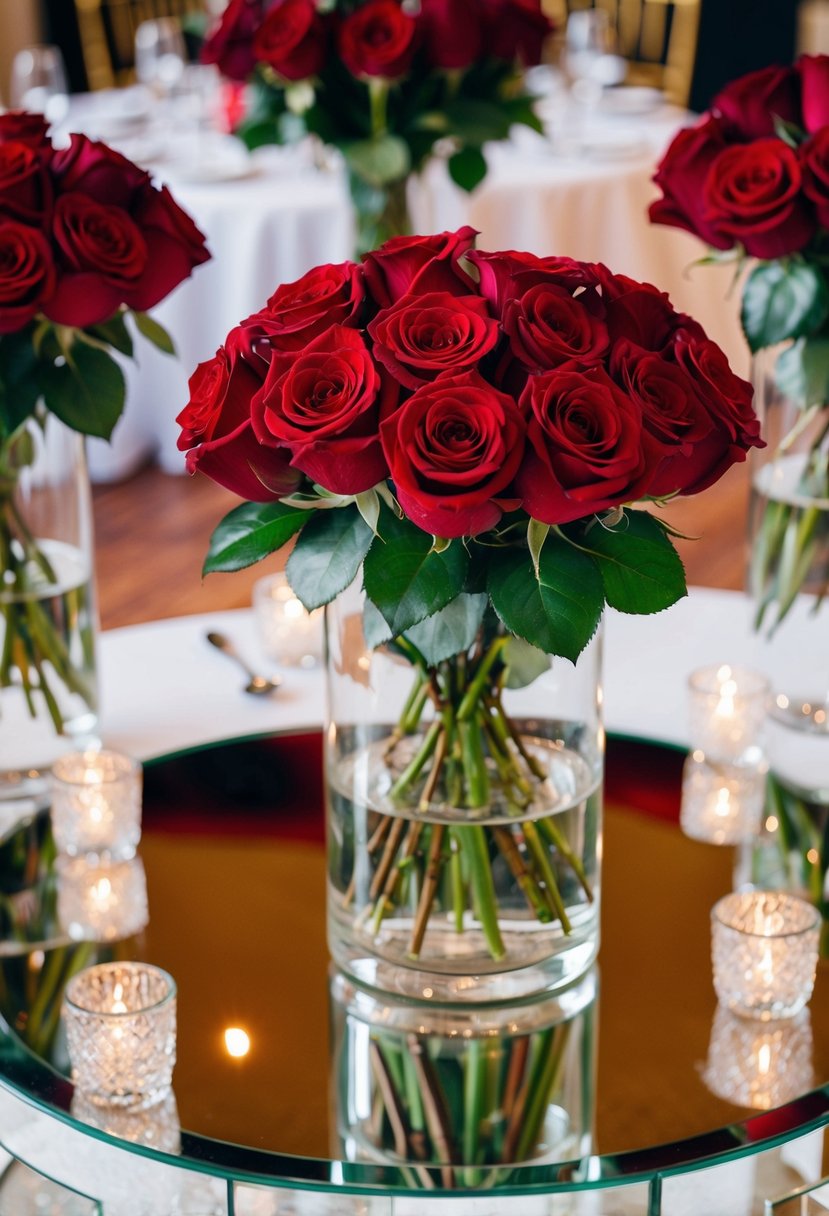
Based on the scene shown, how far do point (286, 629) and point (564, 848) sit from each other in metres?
0.58

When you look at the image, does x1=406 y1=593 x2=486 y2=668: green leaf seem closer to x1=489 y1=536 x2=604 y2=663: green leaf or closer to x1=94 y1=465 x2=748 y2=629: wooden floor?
x1=489 y1=536 x2=604 y2=663: green leaf

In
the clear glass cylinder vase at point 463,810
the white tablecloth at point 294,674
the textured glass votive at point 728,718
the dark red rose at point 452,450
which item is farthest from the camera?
the white tablecloth at point 294,674

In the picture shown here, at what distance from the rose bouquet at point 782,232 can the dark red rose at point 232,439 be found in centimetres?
57

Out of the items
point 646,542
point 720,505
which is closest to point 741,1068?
point 646,542

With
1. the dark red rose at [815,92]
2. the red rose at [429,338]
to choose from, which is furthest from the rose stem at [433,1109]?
the dark red rose at [815,92]

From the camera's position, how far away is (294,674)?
5.24ft

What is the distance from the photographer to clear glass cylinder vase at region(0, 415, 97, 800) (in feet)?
4.57

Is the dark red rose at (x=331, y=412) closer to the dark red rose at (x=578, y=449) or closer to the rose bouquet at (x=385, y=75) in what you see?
the dark red rose at (x=578, y=449)

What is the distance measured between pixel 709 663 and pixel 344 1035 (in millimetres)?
688

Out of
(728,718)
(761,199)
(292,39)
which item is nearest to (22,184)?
(761,199)

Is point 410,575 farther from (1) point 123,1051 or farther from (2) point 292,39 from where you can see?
(2) point 292,39

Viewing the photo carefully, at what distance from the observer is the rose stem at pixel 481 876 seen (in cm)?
104

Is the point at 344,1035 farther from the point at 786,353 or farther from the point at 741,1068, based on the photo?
the point at 786,353

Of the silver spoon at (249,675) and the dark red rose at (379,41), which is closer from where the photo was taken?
the silver spoon at (249,675)
